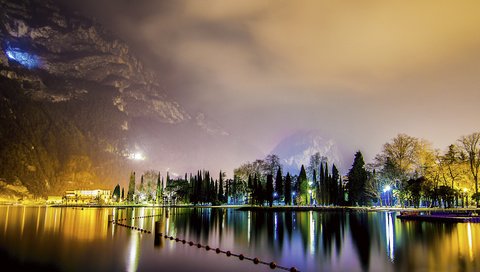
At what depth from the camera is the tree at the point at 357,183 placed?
91.2 metres

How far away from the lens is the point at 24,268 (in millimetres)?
18641

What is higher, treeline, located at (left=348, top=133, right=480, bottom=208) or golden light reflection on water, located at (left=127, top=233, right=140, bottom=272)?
treeline, located at (left=348, top=133, right=480, bottom=208)

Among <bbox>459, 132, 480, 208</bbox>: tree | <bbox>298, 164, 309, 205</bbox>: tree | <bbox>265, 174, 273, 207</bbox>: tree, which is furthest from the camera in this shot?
<bbox>298, 164, 309, 205</bbox>: tree

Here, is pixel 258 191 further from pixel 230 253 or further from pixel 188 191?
pixel 230 253

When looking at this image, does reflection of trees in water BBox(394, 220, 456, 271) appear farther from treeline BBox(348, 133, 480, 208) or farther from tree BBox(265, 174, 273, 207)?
tree BBox(265, 174, 273, 207)

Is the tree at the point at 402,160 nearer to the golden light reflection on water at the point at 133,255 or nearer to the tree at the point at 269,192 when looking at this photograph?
the tree at the point at 269,192

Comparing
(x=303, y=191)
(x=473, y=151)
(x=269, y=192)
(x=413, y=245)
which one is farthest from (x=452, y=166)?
(x=413, y=245)

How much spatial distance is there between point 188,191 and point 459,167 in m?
94.8

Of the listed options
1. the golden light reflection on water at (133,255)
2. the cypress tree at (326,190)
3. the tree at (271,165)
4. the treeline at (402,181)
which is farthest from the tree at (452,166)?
the golden light reflection on water at (133,255)

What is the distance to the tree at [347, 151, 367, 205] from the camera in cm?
9125

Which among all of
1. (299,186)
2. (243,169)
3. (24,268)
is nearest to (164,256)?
(24,268)

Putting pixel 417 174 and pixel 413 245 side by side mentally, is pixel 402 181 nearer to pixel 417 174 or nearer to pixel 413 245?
pixel 417 174

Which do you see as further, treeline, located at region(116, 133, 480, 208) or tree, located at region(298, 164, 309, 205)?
tree, located at region(298, 164, 309, 205)

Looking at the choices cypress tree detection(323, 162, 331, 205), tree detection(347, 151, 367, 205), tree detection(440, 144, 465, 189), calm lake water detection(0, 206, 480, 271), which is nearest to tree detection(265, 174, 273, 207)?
cypress tree detection(323, 162, 331, 205)
